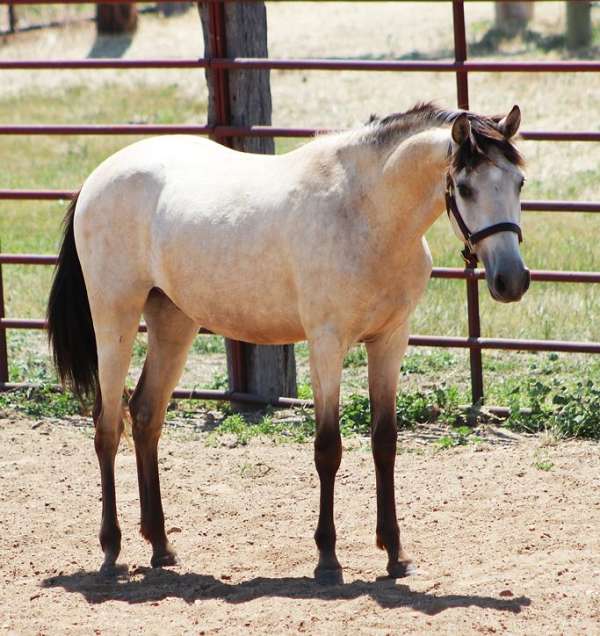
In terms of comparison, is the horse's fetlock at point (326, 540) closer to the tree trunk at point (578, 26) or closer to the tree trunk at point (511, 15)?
the tree trunk at point (578, 26)

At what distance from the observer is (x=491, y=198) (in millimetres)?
3855

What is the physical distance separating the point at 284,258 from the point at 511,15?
17016 millimetres

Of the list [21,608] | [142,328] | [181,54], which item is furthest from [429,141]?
[181,54]

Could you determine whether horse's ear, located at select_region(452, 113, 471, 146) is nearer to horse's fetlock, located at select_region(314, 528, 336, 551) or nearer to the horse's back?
the horse's back

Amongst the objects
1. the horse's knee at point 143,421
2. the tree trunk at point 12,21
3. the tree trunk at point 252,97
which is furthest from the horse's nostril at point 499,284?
the tree trunk at point 12,21

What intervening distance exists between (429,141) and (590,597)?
1592 mm

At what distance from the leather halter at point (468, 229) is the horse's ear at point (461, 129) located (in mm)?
160

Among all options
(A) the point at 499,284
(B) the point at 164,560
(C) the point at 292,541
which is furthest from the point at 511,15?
(A) the point at 499,284

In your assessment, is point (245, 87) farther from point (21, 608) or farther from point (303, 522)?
point (21, 608)

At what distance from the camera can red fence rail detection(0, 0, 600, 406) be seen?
19.3 feet

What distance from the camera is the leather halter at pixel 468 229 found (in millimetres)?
3834

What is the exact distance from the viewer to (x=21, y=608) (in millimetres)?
4293

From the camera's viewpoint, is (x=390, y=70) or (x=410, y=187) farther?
(x=390, y=70)

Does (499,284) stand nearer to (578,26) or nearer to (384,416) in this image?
(384,416)
